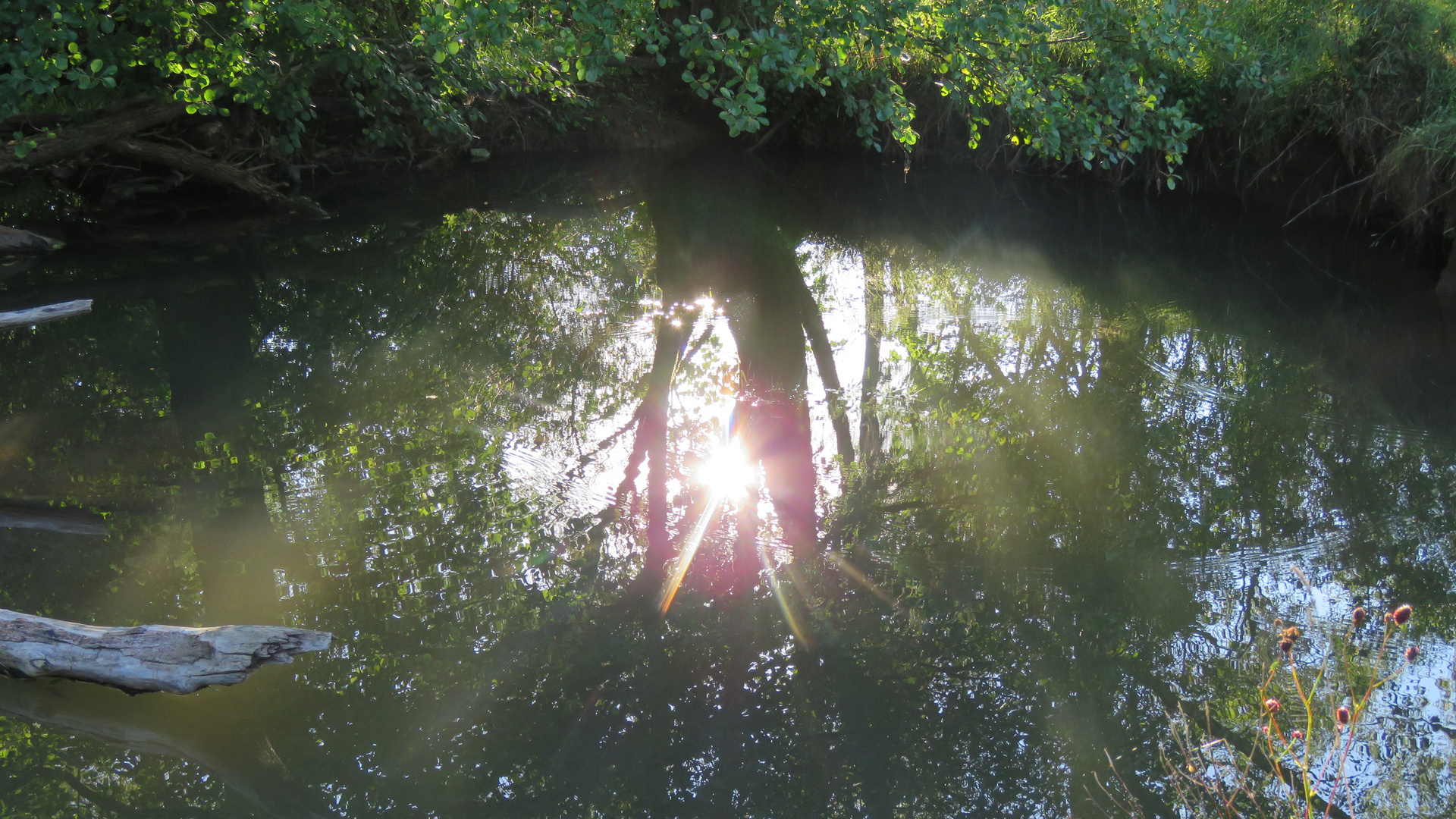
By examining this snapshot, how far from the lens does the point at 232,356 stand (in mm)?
6176

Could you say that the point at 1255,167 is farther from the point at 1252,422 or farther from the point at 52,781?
the point at 52,781

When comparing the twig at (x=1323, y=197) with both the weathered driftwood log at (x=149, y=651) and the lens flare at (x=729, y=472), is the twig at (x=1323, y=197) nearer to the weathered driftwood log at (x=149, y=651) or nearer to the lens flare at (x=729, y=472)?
the lens flare at (x=729, y=472)

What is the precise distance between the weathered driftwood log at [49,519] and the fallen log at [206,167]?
7082 millimetres

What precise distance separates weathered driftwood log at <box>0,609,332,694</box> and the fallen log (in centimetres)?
858

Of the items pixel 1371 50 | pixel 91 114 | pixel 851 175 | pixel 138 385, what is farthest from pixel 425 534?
pixel 851 175

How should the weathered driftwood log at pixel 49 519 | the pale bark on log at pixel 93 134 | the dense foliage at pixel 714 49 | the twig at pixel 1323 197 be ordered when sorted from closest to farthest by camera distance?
1. the weathered driftwood log at pixel 49 519
2. the dense foliage at pixel 714 49
3. the pale bark on log at pixel 93 134
4. the twig at pixel 1323 197

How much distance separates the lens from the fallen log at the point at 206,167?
9.91 meters

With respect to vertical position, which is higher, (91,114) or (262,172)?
(262,172)

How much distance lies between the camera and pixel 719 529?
12.8 feet

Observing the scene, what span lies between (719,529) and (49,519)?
2.80 meters

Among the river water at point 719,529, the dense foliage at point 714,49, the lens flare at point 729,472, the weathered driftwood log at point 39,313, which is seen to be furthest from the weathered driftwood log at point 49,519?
the dense foliage at point 714,49

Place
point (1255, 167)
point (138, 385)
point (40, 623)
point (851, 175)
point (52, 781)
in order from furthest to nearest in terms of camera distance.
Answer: point (851, 175), point (1255, 167), point (138, 385), point (40, 623), point (52, 781)

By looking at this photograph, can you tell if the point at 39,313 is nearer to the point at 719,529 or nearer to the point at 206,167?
the point at 719,529

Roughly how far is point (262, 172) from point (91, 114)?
2.57 m
